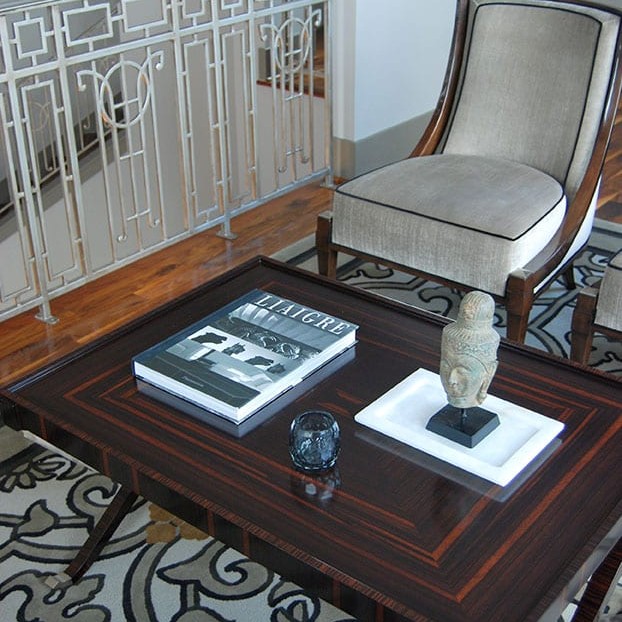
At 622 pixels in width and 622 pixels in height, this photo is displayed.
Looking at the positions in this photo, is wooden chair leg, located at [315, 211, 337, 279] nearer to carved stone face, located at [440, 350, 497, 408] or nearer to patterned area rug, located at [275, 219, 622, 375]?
patterned area rug, located at [275, 219, 622, 375]

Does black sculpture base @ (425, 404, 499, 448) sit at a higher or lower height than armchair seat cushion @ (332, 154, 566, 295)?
higher

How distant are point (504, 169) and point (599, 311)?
63 centimetres

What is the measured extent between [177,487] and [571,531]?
0.63 meters

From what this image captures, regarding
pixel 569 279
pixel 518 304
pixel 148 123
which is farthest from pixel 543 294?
pixel 148 123

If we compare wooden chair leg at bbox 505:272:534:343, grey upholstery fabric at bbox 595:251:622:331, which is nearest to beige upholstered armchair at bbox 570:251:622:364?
grey upholstery fabric at bbox 595:251:622:331

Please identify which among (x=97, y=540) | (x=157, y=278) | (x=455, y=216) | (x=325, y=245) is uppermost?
(x=455, y=216)

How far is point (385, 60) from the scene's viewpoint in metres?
3.97

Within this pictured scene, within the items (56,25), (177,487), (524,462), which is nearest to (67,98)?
(56,25)

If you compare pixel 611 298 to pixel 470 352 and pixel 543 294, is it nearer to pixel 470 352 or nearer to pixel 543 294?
pixel 543 294

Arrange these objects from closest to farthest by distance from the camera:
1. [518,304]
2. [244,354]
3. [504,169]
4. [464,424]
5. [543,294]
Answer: [464,424], [244,354], [518,304], [504,169], [543,294]

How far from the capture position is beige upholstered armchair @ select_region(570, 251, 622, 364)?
236 centimetres

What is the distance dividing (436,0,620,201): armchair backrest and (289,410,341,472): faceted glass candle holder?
155 cm

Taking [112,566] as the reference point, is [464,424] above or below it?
above

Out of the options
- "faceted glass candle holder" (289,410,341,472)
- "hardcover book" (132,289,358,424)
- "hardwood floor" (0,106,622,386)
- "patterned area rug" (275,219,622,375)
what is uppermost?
"faceted glass candle holder" (289,410,341,472)
